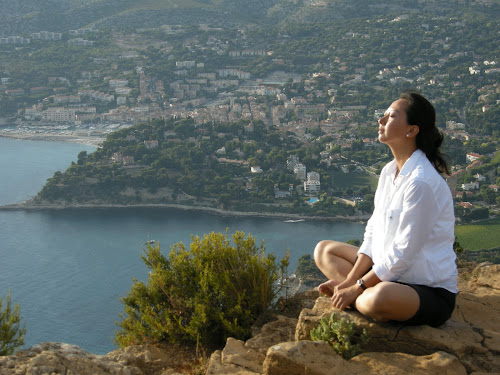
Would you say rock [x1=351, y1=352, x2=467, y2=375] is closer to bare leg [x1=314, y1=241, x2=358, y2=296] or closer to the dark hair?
bare leg [x1=314, y1=241, x2=358, y2=296]

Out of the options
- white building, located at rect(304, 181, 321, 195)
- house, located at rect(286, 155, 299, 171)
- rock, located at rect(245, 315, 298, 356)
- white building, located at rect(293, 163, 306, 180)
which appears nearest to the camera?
rock, located at rect(245, 315, 298, 356)

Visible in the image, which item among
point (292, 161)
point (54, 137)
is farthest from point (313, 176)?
point (54, 137)

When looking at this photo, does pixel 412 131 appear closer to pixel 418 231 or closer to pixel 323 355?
pixel 418 231

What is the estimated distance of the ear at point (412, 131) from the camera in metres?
1.96

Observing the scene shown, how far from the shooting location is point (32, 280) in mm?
15258

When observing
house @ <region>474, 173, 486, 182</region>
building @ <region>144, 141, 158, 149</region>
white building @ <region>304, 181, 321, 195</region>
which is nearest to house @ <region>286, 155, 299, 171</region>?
white building @ <region>304, 181, 321, 195</region>

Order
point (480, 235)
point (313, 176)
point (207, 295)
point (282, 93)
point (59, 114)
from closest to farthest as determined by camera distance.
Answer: point (207, 295) → point (480, 235) → point (313, 176) → point (59, 114) → point (282, 93)

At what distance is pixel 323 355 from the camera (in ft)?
5.79

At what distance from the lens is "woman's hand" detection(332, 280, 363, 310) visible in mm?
1967

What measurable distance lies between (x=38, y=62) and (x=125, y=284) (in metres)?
30.5

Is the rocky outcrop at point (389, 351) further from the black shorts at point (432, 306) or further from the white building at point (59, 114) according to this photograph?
the white building at point (59, 114)

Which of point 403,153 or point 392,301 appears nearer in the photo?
point 392,301

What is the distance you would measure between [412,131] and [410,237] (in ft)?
1.18

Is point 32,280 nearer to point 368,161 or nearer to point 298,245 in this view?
point 298,245
